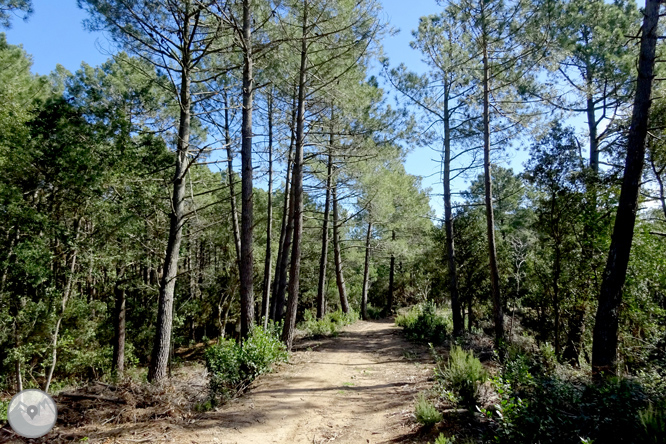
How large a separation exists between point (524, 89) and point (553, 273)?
16.0 ft

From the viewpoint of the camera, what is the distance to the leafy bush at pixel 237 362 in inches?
217

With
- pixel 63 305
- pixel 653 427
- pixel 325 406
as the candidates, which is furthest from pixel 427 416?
pixel 63 305

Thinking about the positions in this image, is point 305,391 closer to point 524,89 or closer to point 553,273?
point 553,273

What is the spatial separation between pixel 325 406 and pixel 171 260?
13.1 feet

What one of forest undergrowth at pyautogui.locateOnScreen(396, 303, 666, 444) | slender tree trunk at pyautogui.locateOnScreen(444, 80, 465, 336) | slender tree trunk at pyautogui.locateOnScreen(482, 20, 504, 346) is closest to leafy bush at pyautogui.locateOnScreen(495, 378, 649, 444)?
forest undergrowth at pyautogui.locateOnScreen(396, 303, 666, 444)

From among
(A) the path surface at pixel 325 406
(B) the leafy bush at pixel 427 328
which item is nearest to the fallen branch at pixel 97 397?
(A) the path surface at pixel 325 406

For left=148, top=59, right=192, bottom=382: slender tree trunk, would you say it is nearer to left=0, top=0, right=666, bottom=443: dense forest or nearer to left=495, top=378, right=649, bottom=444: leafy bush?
left=0, top=0, right=666, bottom=443: dense forest

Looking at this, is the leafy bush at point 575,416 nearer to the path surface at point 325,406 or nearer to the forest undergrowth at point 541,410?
the forest undergrowth at point 541,410

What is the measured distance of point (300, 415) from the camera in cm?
446

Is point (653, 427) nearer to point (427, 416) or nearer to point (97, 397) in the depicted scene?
point (427, 416)

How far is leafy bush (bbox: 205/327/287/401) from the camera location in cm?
550

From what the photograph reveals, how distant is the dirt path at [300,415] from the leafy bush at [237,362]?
228 mm

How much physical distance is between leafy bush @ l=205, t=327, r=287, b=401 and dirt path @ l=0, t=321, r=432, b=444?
23 cm

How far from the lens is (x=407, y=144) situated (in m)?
11.9
